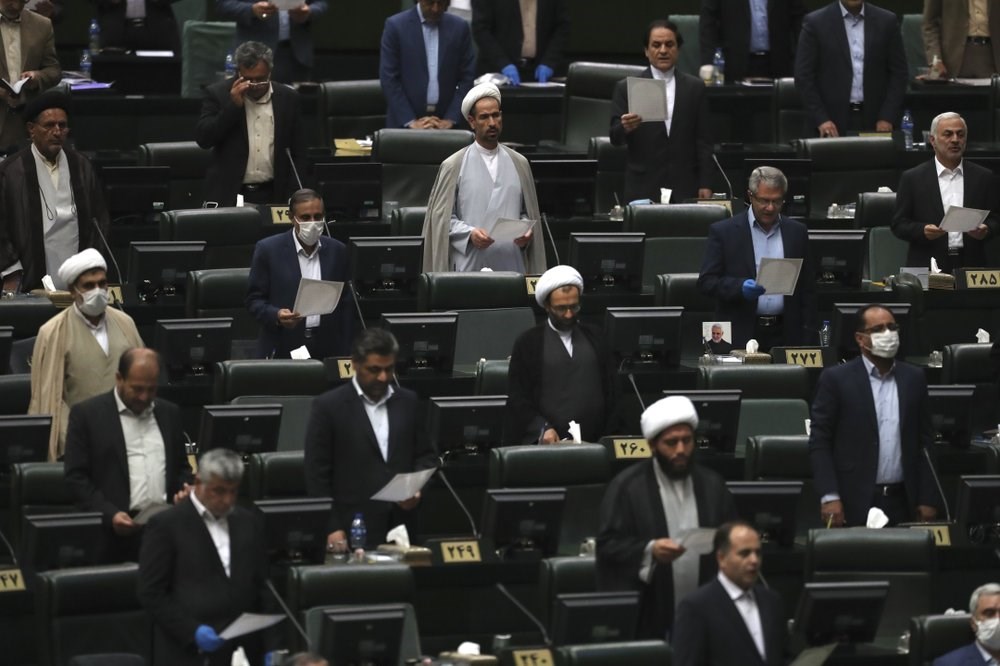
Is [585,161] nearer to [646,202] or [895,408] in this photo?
[646,202]

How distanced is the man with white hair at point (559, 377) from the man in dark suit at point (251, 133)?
242 centimetres

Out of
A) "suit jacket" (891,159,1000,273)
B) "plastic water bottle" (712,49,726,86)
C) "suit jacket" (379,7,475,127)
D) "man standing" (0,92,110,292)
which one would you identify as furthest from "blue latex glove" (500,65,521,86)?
"man standing" (0,92,110,292)

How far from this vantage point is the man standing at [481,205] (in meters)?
10.4

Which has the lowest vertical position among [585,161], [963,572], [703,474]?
[963,572]

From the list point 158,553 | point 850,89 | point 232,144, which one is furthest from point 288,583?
point 850,89

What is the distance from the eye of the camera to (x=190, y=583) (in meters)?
7.43

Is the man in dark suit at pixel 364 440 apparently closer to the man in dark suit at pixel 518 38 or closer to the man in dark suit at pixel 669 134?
the man in dark suit at pixel 669 134

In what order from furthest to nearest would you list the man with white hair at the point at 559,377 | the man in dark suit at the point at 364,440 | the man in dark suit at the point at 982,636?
the man with white hair at the point at 559,377
the man in dark suit at the point at 364,440
the man in dark suit at the point at 982,636

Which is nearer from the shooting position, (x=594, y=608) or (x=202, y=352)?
(x=594, y=608)

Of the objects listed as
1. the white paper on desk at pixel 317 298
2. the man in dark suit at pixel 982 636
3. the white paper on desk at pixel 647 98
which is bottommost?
the man in dark suit at pixel 982 636

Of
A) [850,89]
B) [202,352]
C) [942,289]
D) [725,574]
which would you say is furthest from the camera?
[850,89]

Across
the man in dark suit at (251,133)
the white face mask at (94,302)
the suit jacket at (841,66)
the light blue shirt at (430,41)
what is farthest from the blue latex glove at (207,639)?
the suit jacket at (841,66)

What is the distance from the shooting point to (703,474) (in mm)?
7770

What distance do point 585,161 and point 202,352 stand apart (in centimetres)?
261
